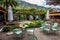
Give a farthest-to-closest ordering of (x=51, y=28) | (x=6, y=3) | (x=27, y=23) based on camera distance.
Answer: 1. (x=6, y=3)
2. (x=27, y=23)
3. (x=51, y=28)

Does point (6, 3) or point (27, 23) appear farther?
point (6, 3)

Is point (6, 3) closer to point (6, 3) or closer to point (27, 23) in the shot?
point (6, 3)

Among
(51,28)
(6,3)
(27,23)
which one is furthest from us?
(6,3)

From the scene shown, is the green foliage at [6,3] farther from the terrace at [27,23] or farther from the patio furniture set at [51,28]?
the patio furniture set at [51,28]

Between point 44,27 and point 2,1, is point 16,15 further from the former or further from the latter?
point 44,27

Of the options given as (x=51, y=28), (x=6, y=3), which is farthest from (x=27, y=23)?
(x=51, y=28)

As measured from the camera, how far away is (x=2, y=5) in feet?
35.2

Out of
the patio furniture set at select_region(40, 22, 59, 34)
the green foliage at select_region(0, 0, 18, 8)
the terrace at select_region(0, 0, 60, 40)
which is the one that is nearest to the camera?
the terrace at select_region(0, 0, 60, 40)

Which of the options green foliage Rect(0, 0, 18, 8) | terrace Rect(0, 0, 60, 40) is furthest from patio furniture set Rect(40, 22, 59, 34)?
green foliage Rect(0, 0, 18, 8)

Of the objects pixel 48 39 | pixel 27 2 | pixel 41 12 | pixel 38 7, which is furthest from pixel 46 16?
pixel 48 39

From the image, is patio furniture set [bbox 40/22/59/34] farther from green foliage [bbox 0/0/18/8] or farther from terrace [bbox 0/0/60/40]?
green foliage [bbox 0/0/18/8]

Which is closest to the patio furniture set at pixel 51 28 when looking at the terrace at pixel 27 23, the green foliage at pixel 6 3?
the terrace at pixel 27 23

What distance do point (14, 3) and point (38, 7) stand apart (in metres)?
3.37

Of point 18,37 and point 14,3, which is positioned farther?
point 14,3
